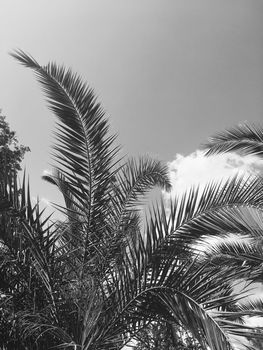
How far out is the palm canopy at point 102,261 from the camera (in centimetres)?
258

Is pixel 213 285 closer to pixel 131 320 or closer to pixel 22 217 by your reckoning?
pixel 131 320

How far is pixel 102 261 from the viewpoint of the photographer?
140 inches

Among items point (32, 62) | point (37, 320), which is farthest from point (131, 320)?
point (32, 62)

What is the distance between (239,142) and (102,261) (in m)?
4.21

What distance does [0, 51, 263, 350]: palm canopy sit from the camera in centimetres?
258

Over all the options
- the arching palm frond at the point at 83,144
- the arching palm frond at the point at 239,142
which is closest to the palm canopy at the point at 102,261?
the arching palm frond at the point at 83,144

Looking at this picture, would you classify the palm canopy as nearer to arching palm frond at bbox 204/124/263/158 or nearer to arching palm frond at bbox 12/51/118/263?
arching palm frond at bbox 12/51/118/263

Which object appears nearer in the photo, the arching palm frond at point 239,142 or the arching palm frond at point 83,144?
the arching palm frond at point 83,144

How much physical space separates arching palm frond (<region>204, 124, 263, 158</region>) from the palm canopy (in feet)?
9.84

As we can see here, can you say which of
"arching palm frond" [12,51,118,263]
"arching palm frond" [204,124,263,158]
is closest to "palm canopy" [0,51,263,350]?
"arching palm frond" [12,51,118,263]

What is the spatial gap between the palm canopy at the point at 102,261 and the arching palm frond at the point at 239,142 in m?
3.00

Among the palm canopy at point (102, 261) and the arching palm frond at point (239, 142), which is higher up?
the arching palm frond at point (239, 142)

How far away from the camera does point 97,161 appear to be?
3.95m

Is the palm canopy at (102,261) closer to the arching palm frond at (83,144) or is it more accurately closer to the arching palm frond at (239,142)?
the arching palm frond at (83,144)
